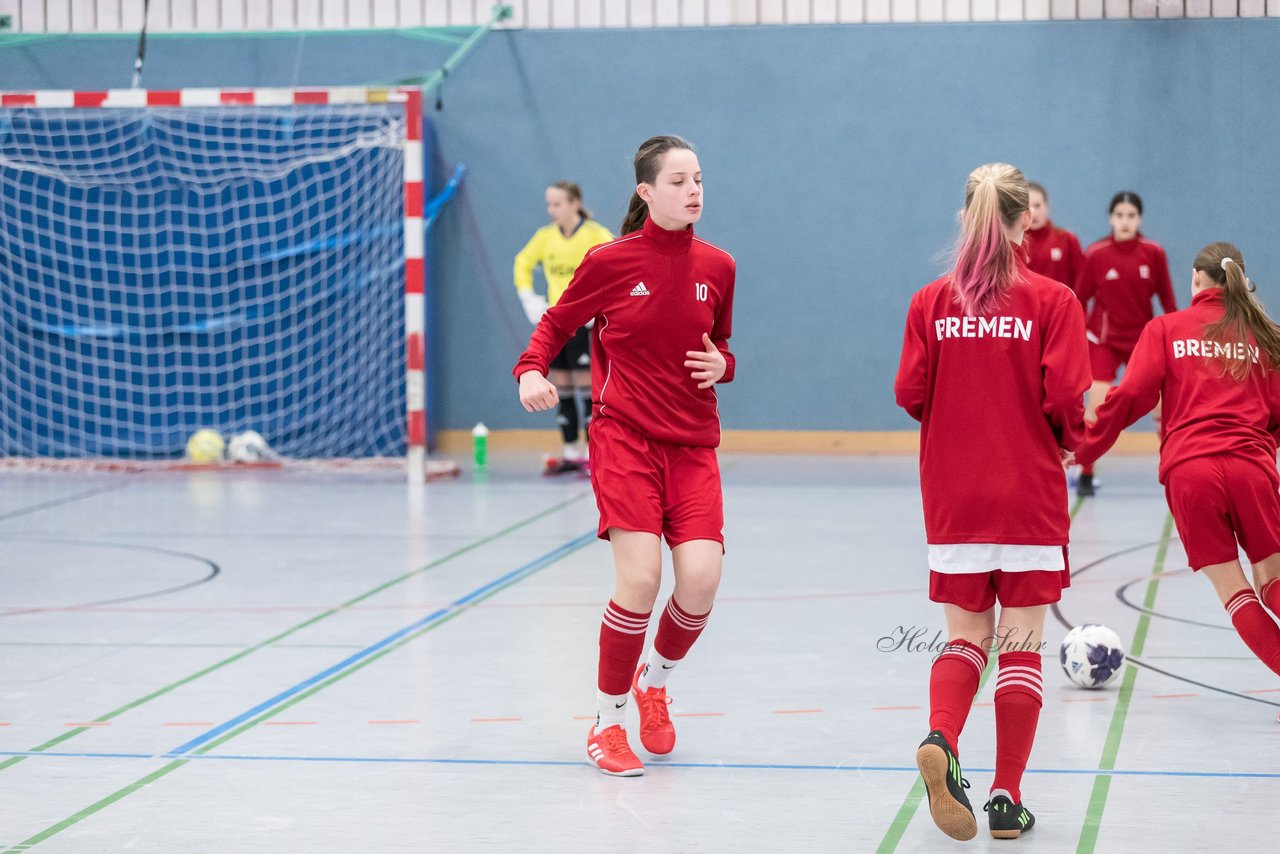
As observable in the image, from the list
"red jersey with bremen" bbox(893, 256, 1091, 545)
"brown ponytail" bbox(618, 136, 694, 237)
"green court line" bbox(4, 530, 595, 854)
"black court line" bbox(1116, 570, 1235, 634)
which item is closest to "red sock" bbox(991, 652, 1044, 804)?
"red jersey with bremen" bbox(893, 256, 1091, 545)

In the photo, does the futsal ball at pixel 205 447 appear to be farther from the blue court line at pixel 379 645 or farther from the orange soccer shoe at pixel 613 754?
the orange soccer shoe at pixel 613 754

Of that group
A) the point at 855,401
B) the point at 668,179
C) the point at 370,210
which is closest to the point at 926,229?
the point at 855,401

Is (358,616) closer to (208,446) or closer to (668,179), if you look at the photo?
(668,179)

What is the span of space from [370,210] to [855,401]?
13.6 ft

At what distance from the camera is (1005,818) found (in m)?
3.89

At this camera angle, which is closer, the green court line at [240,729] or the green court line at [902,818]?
the green court line at [902,818]

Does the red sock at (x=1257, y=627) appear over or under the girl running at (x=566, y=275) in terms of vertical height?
under

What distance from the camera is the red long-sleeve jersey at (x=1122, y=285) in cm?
998

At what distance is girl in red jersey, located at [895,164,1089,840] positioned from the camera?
3922 millimetres

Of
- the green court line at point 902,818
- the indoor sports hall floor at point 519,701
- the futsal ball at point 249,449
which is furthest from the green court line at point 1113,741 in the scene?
the futsal ball at point 249,449

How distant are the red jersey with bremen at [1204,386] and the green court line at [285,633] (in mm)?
3326

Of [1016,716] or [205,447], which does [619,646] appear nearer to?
[1016,716]

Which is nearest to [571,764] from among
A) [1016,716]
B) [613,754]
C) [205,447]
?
[613,754]

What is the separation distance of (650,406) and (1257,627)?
2.00 metres
